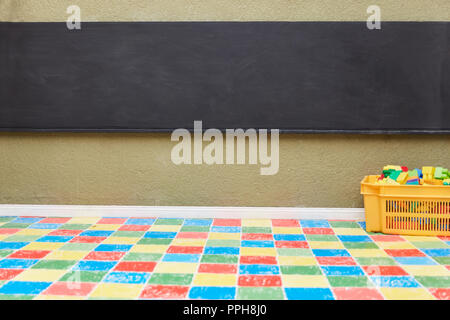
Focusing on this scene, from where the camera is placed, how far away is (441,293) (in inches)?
68.9

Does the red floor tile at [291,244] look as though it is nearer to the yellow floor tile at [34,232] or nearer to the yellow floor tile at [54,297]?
A: the yellow floor tile at [54,297]

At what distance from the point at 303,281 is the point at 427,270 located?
0.68m

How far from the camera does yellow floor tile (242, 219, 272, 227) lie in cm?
290

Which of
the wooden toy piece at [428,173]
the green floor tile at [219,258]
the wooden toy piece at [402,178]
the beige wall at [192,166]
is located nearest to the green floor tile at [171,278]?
the green floor tile at [219,258]

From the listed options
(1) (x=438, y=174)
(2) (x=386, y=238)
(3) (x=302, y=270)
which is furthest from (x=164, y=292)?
(1) (x=438, y=174)

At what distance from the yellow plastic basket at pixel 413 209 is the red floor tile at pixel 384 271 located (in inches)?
26.7

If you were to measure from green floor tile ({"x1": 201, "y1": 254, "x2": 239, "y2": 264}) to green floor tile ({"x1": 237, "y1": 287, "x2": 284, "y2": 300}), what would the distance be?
356 millimetres

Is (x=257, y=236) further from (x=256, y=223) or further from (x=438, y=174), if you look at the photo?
(x=438, y=174)

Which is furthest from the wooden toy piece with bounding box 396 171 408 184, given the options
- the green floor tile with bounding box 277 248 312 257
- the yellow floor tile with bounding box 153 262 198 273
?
the yellow floor tile with bounding box 153 262 198 273

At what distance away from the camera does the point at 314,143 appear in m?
3.05

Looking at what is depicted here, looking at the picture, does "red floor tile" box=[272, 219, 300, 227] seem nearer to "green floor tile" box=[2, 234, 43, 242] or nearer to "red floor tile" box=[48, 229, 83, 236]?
"red floor tile" box=[48, 229, 83, 236]

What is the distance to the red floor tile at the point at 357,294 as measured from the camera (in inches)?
66.9
